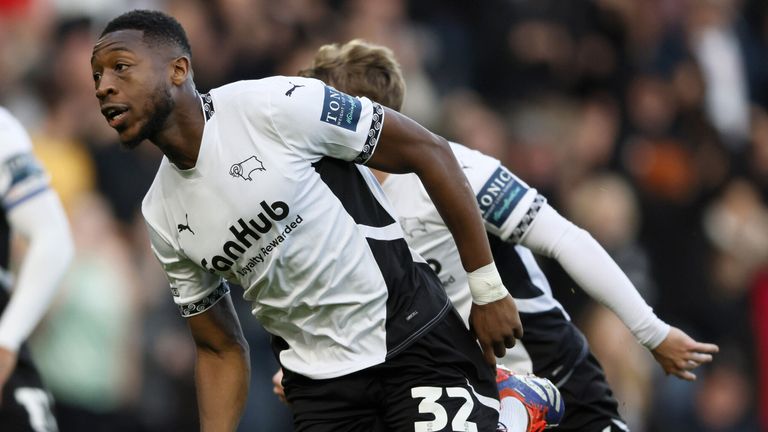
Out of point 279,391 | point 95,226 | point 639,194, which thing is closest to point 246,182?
point 279,391

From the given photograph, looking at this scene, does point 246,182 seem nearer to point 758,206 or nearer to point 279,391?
point 279,391

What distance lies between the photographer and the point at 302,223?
445 centimetres

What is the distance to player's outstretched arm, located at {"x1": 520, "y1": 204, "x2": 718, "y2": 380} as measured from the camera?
4.98 meters

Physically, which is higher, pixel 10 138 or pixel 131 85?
pixel 131 85

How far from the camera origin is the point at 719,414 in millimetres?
10422

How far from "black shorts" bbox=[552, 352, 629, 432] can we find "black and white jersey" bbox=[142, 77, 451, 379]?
911mm

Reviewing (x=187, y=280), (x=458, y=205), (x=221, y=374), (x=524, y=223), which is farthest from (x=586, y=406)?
(x=187, y=280)

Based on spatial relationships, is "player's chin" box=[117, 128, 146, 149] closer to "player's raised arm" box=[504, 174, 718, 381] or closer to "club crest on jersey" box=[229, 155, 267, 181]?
"club crest on jersey" box=[229, 155, 267, 181]

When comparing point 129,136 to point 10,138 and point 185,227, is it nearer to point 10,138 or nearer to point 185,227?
point 185,227

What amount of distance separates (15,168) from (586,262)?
2.31 metres

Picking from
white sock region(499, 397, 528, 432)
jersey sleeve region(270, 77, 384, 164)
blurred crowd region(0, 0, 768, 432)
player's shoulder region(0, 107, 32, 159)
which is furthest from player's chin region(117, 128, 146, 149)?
blurred crowd region(0, 0, 768, 432)

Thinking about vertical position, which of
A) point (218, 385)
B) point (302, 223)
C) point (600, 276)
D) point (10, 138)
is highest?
point (302, 223)

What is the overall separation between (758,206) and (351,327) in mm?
7284

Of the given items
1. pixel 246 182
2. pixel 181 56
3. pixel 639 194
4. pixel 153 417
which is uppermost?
→ pixel 181 56
